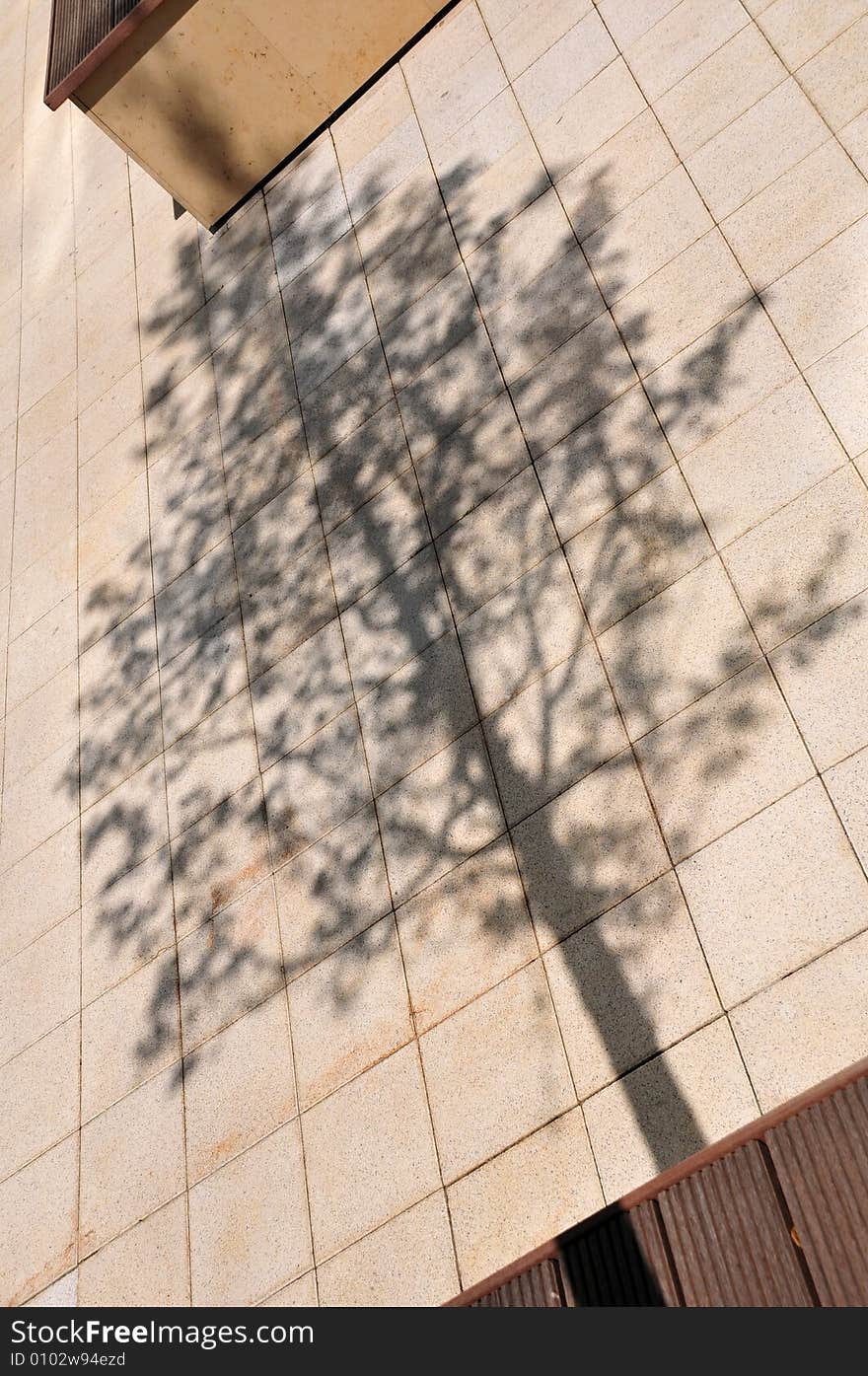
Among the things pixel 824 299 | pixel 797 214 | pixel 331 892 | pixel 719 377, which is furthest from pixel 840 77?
pixel 331 892

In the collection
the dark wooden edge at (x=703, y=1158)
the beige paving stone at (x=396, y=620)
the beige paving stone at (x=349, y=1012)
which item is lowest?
the beige paving stone at (x=349, y=1012)

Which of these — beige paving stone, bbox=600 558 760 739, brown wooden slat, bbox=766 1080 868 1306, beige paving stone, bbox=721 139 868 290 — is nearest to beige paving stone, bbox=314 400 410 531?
beige paving stone, bbox=600 558 760 739

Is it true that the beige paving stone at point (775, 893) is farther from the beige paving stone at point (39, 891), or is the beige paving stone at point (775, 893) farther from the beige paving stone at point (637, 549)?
the beige paving stone at point (39, 891)

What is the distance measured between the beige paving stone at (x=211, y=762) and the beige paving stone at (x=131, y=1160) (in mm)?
1878

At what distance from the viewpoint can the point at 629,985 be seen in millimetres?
6070

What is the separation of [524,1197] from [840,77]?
753 centimetres

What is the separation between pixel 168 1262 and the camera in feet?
22.7

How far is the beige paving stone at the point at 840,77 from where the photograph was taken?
301 inches

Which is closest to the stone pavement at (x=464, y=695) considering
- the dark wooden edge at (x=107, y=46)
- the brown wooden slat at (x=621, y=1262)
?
the brown wooden slat at (x=621, y=1262)

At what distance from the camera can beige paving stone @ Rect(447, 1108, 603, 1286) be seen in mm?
5785

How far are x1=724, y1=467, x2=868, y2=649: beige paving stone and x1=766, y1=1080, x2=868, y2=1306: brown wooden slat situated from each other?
2.98m

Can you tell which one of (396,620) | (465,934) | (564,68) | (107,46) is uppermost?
(107,46)

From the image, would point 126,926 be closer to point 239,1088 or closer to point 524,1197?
point 239,1088

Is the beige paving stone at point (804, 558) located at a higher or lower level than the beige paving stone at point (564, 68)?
lower
